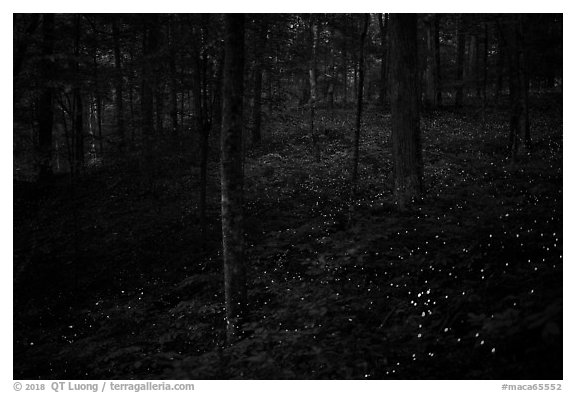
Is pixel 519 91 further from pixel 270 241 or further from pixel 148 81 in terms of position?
pixel 148 81

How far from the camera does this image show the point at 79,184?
50.4 ft

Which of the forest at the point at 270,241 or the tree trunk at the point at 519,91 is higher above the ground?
the tree trunk at the point at 519,91

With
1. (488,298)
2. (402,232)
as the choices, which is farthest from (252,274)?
(488,298)

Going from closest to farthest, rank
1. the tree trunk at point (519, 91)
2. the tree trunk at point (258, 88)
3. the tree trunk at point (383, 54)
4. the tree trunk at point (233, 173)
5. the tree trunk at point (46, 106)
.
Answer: the tree trunk at point (233, 173) → the tree trunk at point (46, 106) → the tree trunk at point (519, 91) → the tree trunk at point (258, 88) → the tree trunk at point (383, 54)

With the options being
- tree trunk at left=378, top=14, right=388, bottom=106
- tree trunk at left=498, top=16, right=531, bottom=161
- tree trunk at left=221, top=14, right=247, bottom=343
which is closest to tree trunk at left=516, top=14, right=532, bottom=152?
tree trunk at left=498, top=16, right=531, bottom=161

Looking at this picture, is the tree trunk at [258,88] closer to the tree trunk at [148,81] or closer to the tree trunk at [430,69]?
the tree trunk at [148,81]

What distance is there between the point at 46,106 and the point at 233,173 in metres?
10.8

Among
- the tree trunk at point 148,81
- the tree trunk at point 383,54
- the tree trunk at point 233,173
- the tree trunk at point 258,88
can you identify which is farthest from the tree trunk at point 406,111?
the tree trunk at point 383,54

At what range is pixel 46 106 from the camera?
1378 centimetres

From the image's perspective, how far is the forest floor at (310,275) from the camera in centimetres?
487

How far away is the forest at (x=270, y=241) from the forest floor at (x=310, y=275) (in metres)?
0.04

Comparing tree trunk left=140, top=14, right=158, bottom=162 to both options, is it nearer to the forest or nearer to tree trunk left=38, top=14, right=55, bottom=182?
the forest

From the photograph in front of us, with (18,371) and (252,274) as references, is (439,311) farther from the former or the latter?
(18,371)

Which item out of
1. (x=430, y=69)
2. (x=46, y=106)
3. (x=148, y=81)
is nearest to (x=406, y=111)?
(x=148, y=81)
